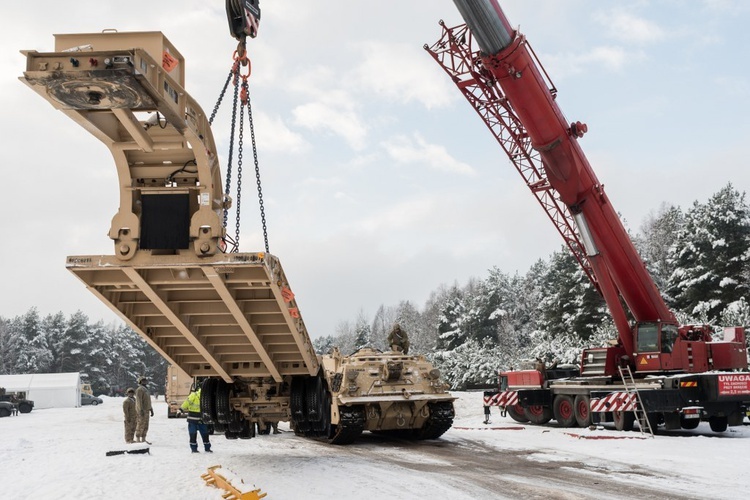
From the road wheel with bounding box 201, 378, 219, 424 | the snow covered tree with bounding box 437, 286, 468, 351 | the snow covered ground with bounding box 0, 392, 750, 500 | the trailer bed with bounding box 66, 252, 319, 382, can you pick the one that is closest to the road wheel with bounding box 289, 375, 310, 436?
the trailer bed with bounding box 66, 252, 319, 382

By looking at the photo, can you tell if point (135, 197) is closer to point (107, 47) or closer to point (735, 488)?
point (107, 47)

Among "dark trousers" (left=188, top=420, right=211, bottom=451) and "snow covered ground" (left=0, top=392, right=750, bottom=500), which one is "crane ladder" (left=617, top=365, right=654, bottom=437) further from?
"dark trousers" (left=188, top=420, right=211, bottom=451)

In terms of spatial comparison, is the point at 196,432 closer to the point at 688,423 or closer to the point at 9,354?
the point at 688,423

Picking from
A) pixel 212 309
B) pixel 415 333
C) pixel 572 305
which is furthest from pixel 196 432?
pixel 415 333

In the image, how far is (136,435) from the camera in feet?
50.3

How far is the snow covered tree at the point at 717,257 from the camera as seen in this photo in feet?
108

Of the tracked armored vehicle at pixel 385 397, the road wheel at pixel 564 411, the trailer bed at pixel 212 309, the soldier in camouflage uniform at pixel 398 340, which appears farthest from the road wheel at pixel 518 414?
the trailer bed at pixel 212 309

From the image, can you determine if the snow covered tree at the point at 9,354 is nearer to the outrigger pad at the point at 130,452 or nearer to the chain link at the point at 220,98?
the outrigger pad at the point at 130,452

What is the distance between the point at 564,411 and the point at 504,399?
177 centimetres

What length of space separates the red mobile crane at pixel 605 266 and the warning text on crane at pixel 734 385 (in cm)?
2

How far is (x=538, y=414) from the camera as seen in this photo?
19094mm

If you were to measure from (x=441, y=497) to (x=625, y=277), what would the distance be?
30.0 ft

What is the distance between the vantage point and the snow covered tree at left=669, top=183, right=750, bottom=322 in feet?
108

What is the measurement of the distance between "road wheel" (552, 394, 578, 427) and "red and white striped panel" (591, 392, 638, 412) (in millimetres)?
1892
